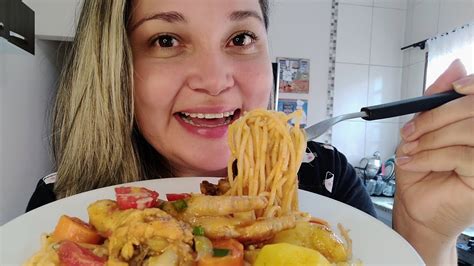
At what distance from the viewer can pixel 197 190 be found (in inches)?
42.6

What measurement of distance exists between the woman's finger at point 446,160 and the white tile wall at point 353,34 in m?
3.68

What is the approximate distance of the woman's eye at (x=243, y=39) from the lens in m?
1.35

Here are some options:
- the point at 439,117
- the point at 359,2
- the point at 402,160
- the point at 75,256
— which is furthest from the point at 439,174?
the point at 359,2

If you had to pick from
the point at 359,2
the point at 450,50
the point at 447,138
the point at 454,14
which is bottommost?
the point at 447,138

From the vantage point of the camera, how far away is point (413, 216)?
1.07m

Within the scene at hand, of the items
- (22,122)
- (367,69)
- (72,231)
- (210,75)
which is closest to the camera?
(72,231)

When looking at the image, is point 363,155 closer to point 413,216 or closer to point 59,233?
point 413,216

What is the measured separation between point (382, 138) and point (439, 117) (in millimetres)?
3897

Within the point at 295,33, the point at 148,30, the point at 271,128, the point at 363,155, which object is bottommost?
the point at 363,155

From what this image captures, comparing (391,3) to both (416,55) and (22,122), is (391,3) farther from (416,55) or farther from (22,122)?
(22,122)

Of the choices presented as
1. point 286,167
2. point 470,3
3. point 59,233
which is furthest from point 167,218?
point 470,3

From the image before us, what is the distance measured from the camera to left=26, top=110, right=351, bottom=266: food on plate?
2.29 feet

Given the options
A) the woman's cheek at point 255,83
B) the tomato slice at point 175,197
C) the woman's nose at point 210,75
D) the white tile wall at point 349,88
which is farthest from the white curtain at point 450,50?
the tomato slice at point 175,197

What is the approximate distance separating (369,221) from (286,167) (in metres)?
0.24
